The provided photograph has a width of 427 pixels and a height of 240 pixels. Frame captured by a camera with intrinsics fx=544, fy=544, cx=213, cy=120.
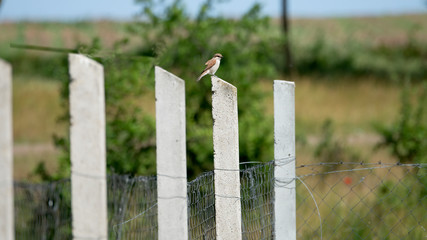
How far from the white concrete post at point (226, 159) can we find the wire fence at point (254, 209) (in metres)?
0.18

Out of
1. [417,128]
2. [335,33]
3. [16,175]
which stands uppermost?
[335,33]

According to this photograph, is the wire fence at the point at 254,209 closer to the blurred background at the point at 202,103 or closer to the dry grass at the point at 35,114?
the blurred background at the point at 202,103

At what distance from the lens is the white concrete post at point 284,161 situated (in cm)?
261

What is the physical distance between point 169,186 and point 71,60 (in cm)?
58

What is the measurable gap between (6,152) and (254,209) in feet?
5.08

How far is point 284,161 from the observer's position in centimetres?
266

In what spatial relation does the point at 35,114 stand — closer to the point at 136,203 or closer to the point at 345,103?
the point at 345,103

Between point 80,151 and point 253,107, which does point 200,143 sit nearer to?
point 253,107

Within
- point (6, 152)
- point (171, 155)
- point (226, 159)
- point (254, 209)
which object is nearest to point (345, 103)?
point (254, 209)

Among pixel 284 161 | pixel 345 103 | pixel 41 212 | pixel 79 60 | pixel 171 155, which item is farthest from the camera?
pixel 345 103

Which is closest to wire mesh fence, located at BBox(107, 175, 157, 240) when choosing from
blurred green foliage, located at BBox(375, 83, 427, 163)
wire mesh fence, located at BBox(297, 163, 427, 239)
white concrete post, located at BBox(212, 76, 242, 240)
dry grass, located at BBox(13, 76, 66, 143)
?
white concrete post, located at BBox(212, 76, 242, 240)

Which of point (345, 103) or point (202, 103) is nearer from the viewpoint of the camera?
point (202, 103)

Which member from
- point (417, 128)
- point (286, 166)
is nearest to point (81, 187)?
point (286, 166)

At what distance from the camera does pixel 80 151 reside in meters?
1.77
